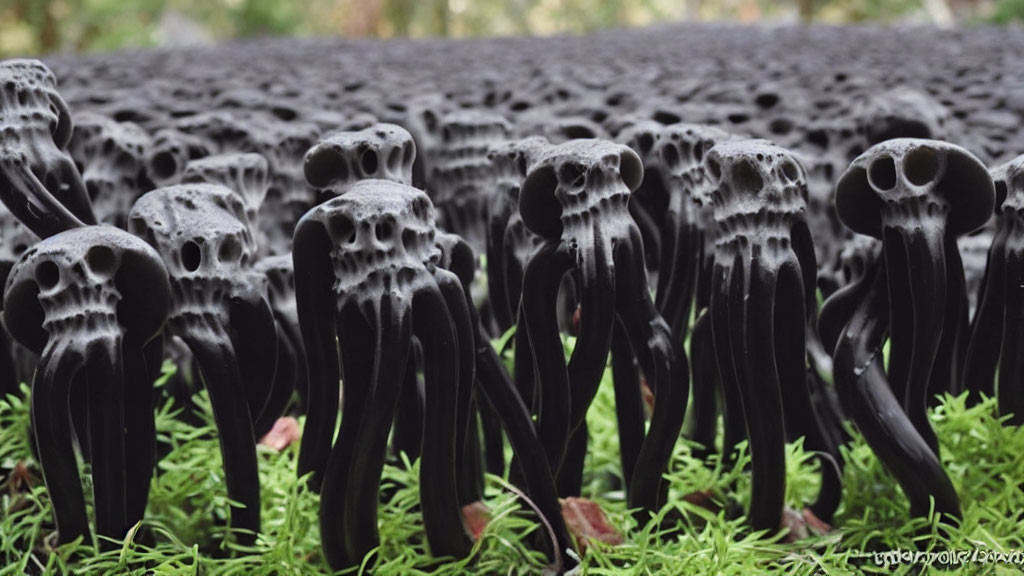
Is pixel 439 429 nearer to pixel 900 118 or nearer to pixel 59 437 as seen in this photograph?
pixel 59 437

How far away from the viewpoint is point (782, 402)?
129 cm

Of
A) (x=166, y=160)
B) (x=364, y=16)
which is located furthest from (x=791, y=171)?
(x=364, y=16)

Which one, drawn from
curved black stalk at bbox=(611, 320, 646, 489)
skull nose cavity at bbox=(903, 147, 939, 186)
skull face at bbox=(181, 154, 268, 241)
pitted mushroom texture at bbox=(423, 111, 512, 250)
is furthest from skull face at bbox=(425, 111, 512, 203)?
skull nose cavity at bbox=(903, 147, 939, 186)

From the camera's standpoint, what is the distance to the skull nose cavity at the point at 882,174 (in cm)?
119

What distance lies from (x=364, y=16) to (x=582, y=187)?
37.9 ft

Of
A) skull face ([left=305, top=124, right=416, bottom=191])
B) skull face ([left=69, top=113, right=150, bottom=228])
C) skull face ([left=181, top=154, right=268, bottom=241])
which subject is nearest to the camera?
skull face ([left=305, top=124, right=416, bottom=191])

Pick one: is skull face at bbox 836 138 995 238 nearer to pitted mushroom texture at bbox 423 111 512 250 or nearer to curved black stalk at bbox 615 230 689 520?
curved black stalk at bbox 615 230 689 520

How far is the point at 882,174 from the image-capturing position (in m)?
1.21

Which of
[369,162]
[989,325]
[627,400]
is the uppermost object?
[369,162]

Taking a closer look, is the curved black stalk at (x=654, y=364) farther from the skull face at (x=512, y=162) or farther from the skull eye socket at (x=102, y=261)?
the skull eye socket at (x=102, y=261)

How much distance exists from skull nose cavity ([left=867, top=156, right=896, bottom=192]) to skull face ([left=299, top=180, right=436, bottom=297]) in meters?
0.55

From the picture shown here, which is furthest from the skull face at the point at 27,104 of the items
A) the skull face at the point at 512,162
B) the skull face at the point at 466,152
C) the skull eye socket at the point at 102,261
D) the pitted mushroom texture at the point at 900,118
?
the pitted mushroom texture at the point at 900,118

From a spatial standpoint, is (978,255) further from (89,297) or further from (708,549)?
(89,297)

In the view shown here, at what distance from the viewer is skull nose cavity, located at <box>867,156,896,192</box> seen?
47.0 inches
